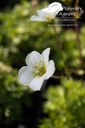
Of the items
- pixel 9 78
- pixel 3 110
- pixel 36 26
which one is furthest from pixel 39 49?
pixel 3 110

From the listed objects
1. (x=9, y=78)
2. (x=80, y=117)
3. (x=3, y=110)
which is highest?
(x=9, y=78)

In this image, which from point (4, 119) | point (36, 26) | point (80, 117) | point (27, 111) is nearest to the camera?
point (80, 117)

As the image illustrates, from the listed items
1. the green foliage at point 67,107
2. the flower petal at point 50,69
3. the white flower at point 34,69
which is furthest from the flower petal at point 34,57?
the green foliage at point 67,107

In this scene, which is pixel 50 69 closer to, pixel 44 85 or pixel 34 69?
pixel 34 69

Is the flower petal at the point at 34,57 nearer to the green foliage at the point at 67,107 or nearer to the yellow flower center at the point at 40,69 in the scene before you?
the yellow flower center at the point at 40,69

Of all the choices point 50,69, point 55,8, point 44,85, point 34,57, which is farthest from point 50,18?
point 44,85

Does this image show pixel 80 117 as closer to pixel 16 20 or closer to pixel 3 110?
pixel 3 110

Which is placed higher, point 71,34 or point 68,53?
point 71,34
